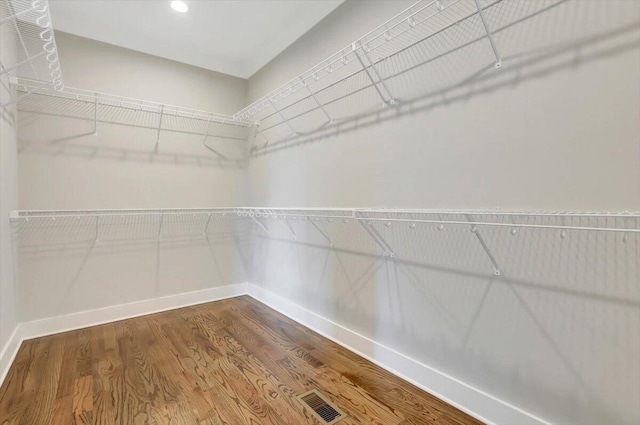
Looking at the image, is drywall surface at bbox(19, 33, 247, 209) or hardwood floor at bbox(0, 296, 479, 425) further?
drywall surface at bbox(19, 33, 247, 209)

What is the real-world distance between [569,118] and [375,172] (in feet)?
3.13

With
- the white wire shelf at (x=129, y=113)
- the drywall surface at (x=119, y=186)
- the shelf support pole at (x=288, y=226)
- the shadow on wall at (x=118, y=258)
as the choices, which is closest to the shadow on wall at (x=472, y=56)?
the shelf support pole at (x=288, y=226)

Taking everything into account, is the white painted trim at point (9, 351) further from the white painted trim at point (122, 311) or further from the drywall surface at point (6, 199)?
the white painted trim at point (122, 311)

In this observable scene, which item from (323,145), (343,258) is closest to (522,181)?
(343,258)

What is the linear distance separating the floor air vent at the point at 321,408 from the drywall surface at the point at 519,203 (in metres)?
0.51

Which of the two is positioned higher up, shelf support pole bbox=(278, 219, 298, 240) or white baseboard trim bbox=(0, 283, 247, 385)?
shelf support pole bbox=(278, 219, 298, 240)

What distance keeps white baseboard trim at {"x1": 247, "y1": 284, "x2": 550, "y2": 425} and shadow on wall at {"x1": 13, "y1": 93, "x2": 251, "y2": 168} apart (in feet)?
6.04

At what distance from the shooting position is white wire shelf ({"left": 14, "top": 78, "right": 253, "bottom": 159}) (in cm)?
227

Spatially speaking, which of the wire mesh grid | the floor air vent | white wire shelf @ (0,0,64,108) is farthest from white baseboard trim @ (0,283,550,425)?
white wire shelf @ (0,0,64,108)

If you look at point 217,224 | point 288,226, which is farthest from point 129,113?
point 288,226

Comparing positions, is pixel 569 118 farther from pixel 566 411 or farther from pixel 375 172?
pixel 566 411

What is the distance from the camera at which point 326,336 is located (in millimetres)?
2213

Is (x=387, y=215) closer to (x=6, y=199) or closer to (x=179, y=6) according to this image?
(x=179, y=6)

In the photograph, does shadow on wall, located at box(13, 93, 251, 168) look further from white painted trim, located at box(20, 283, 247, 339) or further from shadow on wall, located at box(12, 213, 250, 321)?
white painted trim, located at box(20, 283, 247, 339)
